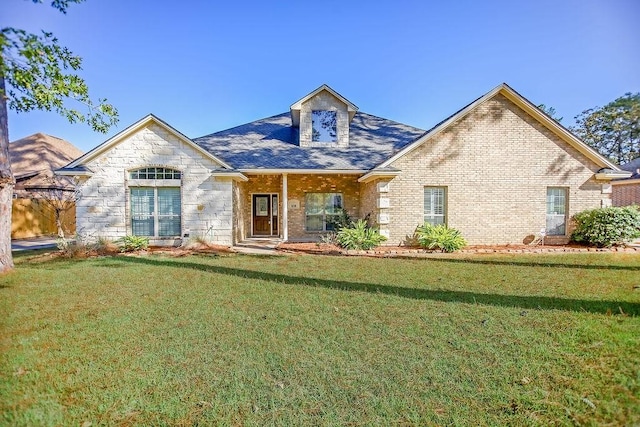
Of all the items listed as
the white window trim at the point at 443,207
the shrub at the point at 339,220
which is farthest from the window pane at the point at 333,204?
the white window trim at the point at 443,207

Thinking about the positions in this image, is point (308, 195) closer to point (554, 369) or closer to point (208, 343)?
point (208, 343)

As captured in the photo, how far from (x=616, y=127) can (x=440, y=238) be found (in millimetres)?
38716

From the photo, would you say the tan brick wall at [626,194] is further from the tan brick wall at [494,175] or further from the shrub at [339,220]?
the shrub at [339,220]


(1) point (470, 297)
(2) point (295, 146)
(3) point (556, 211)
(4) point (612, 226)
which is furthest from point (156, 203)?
(4) point (612, 226)

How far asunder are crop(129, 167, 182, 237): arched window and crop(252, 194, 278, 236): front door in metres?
4.53

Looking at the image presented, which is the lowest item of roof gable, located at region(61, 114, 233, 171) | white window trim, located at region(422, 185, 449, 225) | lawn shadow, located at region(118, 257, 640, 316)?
lawn shadow, located at region(118, 257, 640, 316)

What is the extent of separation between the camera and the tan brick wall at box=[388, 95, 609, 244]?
12273 millimetres

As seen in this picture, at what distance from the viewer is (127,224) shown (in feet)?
40.3

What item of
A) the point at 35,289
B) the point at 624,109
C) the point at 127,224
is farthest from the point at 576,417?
the point at 624,109

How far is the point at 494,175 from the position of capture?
484 inches

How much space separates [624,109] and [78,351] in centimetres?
4982

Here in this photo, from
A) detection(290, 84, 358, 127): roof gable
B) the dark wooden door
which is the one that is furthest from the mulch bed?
detection(290, 84, 358, 127): roof gable

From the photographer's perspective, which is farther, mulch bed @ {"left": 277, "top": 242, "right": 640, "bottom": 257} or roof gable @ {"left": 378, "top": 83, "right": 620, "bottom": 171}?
roof gable @ {"left": 378, "top": 83, "right": 620, "bottom": 171}

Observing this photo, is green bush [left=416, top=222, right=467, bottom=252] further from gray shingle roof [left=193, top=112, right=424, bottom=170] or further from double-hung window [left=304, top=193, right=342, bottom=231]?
double-hung window [left=304, top=193, right=342, bottom=231]
